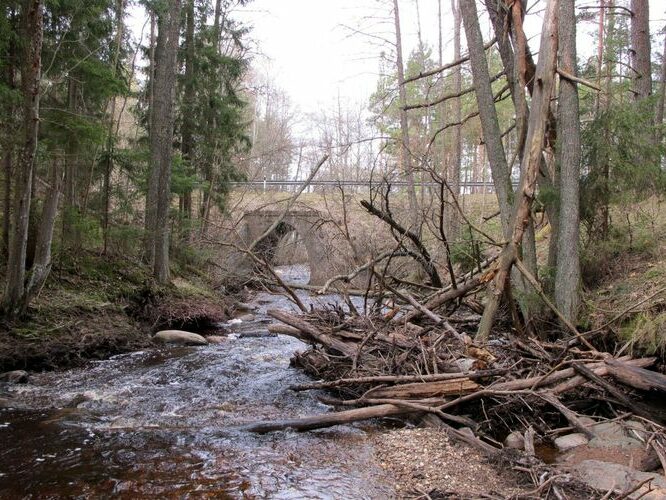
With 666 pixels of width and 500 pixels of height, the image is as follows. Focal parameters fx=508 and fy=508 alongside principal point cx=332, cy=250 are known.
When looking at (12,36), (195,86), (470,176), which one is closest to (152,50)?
(195,86)

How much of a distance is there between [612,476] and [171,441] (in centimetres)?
410

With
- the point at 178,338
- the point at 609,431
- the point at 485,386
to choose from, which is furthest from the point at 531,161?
the point at 178,338

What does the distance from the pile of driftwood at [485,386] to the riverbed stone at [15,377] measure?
3.83 metres

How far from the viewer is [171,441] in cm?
524

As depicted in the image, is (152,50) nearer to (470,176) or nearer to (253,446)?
(253,446)

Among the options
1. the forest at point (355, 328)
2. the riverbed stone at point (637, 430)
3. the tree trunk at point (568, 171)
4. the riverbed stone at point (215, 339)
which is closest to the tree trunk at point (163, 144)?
the forest at point (355, 328)

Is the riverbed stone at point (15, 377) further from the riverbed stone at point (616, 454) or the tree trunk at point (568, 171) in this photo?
the tree trunk at point (568, 171)

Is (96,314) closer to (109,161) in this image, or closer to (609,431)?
(109,161)

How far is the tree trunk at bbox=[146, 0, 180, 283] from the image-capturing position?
42.2 feet

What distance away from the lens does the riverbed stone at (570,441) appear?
5008 mm

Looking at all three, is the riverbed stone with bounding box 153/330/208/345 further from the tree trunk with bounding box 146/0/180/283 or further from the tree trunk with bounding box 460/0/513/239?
the tree trunk with bounding box 460/0/513/239

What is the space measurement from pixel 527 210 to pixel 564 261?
45.7 inches

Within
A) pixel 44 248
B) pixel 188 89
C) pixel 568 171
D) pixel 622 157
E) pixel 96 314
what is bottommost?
pixel 96 314

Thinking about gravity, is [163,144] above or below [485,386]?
above
